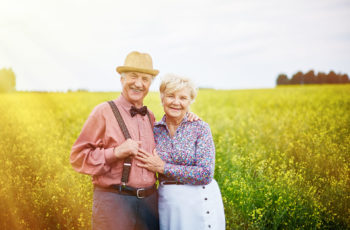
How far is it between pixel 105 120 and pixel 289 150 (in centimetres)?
460

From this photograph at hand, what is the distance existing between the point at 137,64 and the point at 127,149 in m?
0.81

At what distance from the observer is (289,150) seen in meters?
5.84

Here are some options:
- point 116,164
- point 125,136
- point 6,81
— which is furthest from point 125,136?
point 6,81

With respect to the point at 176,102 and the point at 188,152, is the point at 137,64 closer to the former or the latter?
the point at 176,102

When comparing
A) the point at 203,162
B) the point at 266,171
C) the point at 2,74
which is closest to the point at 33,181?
the point at 203,162

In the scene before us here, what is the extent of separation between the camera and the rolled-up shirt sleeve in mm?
2371

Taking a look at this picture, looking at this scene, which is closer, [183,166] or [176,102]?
[183,166]

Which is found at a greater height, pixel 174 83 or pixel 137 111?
pixel 174 83

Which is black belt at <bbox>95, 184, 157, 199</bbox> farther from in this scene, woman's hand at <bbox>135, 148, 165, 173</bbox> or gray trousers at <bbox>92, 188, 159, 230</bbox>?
woman's hand at <bbox>135, 148, 165, 173</bbox>

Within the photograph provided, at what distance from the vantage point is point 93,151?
243cm

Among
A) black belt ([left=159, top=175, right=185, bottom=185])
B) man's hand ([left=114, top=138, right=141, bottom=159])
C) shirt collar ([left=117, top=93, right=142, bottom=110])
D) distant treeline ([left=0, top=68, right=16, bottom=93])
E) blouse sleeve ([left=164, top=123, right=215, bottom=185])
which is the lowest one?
black belt ([left=159, top=175, right=185, bottom=185])

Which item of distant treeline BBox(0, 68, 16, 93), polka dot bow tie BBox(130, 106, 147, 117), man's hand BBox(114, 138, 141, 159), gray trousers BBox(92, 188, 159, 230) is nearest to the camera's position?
man's hand BBox(114, 138, 141, 159)

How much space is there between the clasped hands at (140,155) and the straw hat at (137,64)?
683mm

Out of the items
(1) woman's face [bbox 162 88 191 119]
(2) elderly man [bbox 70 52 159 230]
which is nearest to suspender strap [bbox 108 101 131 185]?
(2) elderly man [bbox 70 52 159 230]
